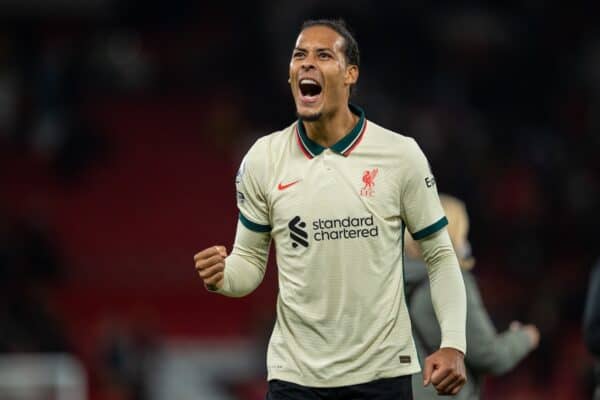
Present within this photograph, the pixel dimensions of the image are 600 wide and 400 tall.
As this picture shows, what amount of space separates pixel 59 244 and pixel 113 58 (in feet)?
12.0

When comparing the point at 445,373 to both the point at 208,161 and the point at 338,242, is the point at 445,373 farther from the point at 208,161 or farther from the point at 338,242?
the point at 208,161

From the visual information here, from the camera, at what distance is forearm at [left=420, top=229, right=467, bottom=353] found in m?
4.13

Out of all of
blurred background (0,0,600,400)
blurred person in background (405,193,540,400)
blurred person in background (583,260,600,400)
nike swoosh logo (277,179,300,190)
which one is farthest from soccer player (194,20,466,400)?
blurred background (0,0,600,400)

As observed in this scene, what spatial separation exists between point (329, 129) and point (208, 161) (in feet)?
40.5

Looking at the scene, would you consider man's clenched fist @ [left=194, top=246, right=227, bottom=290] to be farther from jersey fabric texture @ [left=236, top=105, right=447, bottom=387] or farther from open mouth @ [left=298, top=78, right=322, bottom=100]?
open mouth @ [left=298, top=78, right=322, bottom=100]

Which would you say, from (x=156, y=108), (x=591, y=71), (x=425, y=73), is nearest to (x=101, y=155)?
(x=156, y=108)

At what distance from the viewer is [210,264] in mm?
4051

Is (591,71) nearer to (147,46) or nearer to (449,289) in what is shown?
(147,46)

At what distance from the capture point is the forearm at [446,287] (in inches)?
163

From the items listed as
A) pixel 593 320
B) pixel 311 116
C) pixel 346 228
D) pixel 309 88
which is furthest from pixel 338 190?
pixel 593 320

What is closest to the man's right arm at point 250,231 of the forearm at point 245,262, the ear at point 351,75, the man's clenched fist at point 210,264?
the forearm at point 245,262

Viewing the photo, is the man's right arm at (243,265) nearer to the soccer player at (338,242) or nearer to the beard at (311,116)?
the soccer player at (338,242)

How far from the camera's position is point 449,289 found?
420 cm

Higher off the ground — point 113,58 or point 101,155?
point 113,58
